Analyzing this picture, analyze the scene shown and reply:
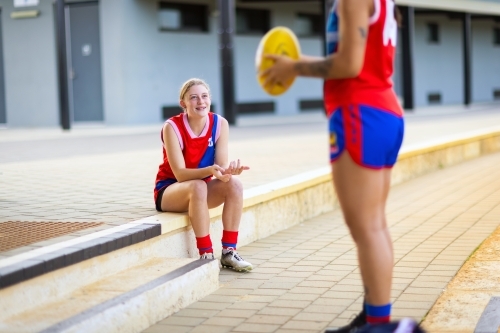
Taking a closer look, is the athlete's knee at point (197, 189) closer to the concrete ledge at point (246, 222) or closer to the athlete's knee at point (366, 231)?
the concrete ledge at point (246, 222)

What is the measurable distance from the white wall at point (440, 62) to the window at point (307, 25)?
5447 mm

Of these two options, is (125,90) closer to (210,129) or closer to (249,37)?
(249,37)

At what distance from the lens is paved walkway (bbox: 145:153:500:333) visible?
4.30 m

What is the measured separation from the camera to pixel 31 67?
21.0 meters

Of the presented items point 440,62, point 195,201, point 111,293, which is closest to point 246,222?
point 195,201

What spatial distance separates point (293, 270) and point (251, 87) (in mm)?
18736

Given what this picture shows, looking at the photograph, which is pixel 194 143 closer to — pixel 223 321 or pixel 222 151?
pixel 222 151

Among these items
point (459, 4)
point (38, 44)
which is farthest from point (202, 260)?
point (459, 4)

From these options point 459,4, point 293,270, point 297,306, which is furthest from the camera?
point 459,4

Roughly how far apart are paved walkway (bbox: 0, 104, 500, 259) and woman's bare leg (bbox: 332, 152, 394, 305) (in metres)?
1.84

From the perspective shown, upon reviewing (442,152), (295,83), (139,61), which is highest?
(139,61)

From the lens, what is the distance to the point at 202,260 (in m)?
4.91

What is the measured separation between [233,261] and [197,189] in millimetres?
559

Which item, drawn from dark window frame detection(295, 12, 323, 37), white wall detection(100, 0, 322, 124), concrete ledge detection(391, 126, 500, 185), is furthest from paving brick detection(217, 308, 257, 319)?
dark window frame detection(295, 12, 323, 37)
